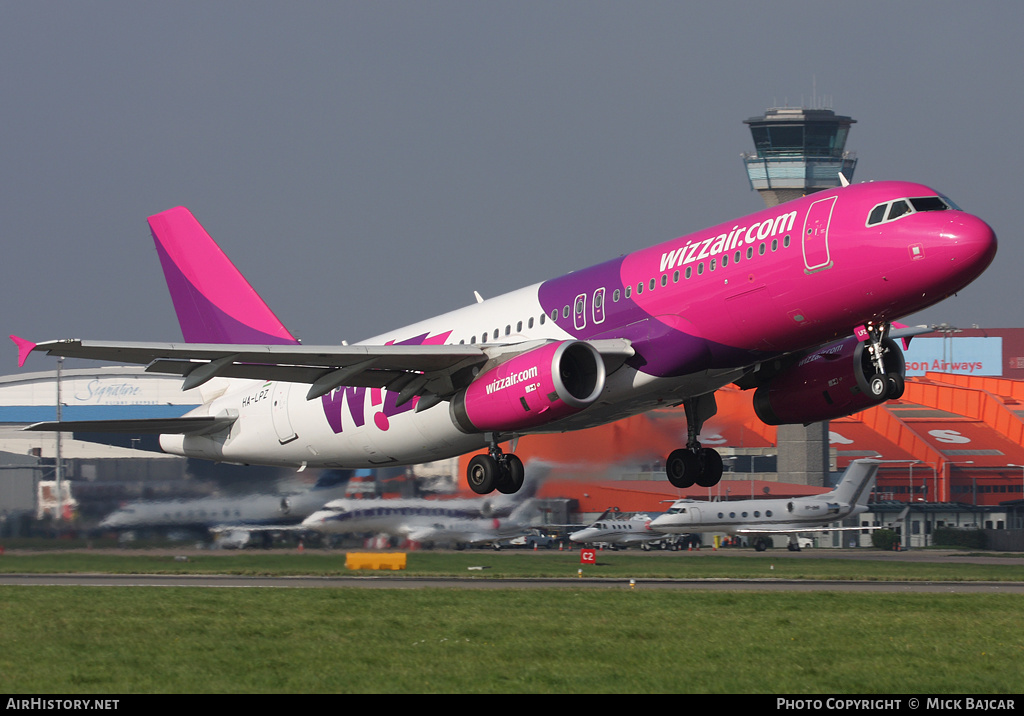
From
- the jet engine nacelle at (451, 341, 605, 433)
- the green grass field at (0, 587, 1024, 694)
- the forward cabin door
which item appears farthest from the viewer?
the jet engine nacelle at (451, 341, 605, 433)

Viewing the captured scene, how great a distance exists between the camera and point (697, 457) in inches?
1341

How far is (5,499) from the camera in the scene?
45.5m

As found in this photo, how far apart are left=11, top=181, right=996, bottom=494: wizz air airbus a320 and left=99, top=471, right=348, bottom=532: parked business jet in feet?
19.5

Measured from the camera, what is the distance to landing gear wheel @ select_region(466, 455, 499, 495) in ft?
104

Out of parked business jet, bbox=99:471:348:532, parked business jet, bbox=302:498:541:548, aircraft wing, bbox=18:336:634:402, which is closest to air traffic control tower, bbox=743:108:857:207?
parked business jet, bbox=302:498:541:548

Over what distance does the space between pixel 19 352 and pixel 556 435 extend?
19.7m

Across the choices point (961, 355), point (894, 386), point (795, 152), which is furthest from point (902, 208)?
point (961, 355)

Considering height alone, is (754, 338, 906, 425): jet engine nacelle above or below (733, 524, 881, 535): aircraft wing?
above

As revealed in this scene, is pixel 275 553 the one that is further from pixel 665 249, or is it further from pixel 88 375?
pixel 88 375

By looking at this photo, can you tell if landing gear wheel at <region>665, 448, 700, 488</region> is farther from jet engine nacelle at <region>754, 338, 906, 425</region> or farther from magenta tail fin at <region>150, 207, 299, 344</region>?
magenta tail fin at <region>150, 207, 299, 344</region>

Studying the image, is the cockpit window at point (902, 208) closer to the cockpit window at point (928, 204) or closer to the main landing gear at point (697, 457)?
the cockpit window at point (928, 204)

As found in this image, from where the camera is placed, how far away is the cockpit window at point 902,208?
83.0ft

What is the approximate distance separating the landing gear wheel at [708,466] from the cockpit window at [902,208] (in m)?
10.1
